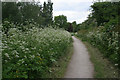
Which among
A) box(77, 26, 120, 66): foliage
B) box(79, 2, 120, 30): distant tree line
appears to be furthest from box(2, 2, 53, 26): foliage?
box(77, 26, 120, 66): foliage

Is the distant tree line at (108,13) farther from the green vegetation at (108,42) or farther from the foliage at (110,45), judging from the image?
the foliage at (110,45)

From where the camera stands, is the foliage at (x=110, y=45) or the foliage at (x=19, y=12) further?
the foliage at (x=19, y=12)

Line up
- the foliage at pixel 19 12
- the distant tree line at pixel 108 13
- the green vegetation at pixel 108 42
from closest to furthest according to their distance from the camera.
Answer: the green vegetation at pixel 108 42 < the distant tree line at pixel 108 13 < the foliage at pixel 19 12

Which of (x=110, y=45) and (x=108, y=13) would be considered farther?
(x=108, y=13)

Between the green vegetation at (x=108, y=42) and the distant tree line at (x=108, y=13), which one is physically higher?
the distant tree line at (x=108, y=13)

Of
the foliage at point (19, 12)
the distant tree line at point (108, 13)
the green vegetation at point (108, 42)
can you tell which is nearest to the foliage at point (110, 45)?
the green vegetation at point (108, 42)

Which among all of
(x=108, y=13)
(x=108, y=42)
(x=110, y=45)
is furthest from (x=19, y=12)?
(x=110, y=45)

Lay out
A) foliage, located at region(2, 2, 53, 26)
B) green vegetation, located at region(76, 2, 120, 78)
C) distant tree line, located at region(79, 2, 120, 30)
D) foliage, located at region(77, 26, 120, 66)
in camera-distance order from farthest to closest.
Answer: foliage, located at region(2, 2, 53, 26) → distant tree line, located at region(79, 2, 120, 30) → foliage, located at region(77, 26, 120, 66) → green vegetation, located at region(76, 2, 120, 78)

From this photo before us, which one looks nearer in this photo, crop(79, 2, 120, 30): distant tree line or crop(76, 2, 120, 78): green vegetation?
crop(76, 2, 120, 78): green vegetation

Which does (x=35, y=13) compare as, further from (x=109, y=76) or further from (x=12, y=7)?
(x=109, y=76)

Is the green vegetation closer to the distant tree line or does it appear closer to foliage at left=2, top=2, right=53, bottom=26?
the distant tree line

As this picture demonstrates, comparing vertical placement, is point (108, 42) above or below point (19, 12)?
below

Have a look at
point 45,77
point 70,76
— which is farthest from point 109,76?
point 45,77

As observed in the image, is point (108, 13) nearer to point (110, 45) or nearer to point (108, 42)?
point (108, 42)
